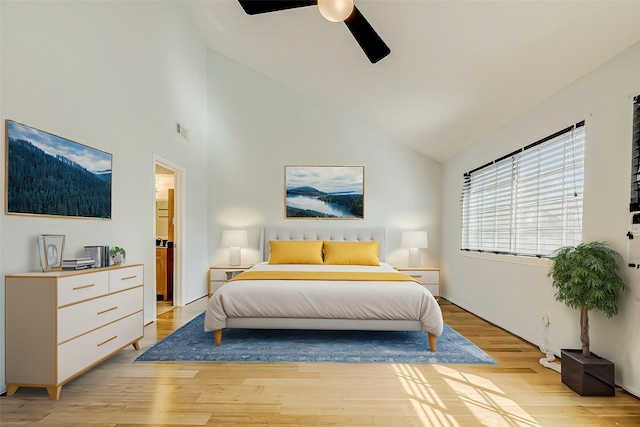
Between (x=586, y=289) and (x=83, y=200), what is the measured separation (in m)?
3.74

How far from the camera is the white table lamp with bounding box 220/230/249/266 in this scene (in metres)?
4.97

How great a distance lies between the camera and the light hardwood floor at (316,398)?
72.3 inches

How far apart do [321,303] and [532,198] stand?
220cm

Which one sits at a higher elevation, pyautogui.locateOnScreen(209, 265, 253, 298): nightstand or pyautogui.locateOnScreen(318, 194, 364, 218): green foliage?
pyautogui.locateOnScreen(318, 194, 364, 218): green foliage

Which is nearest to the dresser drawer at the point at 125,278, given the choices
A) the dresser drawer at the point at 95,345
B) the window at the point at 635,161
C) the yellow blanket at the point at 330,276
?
the dresser drawer at the point at 95,345

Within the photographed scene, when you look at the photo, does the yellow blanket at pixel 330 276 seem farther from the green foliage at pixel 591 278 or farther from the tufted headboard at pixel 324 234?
the tufted headboard at pixel 324 234

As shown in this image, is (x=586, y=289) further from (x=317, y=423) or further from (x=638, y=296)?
(x=317, y=423)

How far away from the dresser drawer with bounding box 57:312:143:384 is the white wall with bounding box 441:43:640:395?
346 cm

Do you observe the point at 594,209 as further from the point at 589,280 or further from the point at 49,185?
the point at 49,185

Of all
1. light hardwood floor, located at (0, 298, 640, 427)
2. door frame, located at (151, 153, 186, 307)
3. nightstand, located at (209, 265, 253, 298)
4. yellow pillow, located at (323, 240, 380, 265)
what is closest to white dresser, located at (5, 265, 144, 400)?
light hardwood floor, located at (0, 298, 640, 427)

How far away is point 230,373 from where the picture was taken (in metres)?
2.40

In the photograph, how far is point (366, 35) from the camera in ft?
8.09

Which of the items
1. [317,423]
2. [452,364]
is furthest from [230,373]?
[452,364]

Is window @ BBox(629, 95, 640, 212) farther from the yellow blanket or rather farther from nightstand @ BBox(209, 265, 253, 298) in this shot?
nightstand @ BBox(209, 265, 253, 298)
